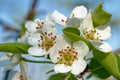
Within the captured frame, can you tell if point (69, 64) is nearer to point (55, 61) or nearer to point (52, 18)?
point (55, 61)

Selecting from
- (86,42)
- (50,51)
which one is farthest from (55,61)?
(86,42)

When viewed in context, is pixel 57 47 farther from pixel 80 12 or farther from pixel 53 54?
pixel 80 12

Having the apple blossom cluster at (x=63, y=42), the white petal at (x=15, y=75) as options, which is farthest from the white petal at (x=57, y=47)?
the white petal at (x=15, y=75)

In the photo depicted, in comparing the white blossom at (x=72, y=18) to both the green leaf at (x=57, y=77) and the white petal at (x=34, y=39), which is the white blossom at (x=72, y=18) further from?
the green leaf at (x=57, y=77)

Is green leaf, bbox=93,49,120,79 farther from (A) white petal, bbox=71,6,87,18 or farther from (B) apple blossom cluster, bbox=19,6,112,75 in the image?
(A) white petal, bbox=71,6,87,18

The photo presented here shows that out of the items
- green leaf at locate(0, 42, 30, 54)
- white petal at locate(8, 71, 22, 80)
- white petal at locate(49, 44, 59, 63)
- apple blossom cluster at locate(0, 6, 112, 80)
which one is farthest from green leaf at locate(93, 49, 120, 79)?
white petal at locate(8, 71, 22, 80)

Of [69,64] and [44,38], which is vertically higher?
[44,38]
